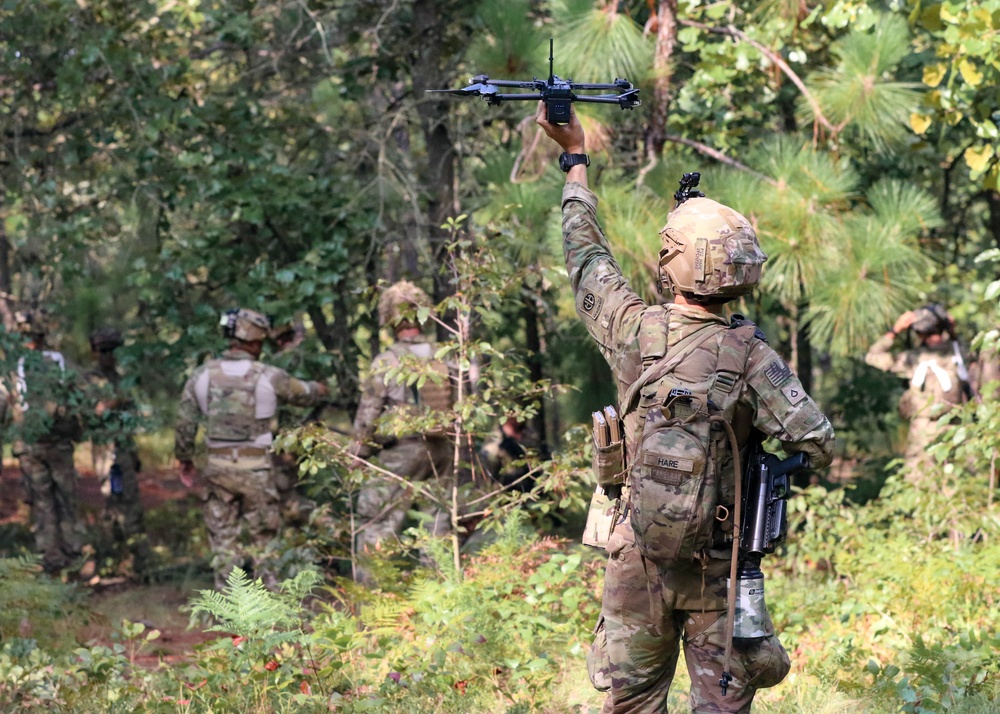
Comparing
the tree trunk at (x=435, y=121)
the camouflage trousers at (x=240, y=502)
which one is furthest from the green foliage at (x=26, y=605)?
the tree trunk at (x=435, y=121)

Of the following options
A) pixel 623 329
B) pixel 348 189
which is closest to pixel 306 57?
pixel 348 189

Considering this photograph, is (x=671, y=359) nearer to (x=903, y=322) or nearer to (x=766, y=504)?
(x=766, y=504)

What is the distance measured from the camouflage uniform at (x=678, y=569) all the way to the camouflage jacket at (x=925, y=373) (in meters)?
4.54

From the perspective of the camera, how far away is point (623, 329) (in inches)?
142

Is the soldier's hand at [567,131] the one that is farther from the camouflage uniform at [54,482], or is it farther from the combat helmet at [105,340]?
the combat helmet at [105,340]

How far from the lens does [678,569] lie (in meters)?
3.50

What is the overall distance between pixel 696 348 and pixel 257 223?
502 centimetres

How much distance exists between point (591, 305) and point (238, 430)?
435cm

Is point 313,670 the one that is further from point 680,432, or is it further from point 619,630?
Answer: point 680,432

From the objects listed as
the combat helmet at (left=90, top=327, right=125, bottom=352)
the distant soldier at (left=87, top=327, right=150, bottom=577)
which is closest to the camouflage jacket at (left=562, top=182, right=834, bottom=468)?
the distant soldier at (left=87, top=327, right=150, bottom=577)

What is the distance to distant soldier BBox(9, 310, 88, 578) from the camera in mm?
8664

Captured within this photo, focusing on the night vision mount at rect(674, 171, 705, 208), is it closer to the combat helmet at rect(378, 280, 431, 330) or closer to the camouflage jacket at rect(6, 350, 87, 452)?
the combat helmet at rect(378, 280, 431, 330)

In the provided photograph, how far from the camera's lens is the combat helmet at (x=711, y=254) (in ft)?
11.3

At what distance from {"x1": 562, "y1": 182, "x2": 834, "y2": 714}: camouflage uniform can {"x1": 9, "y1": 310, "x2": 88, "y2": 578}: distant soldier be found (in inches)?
226
